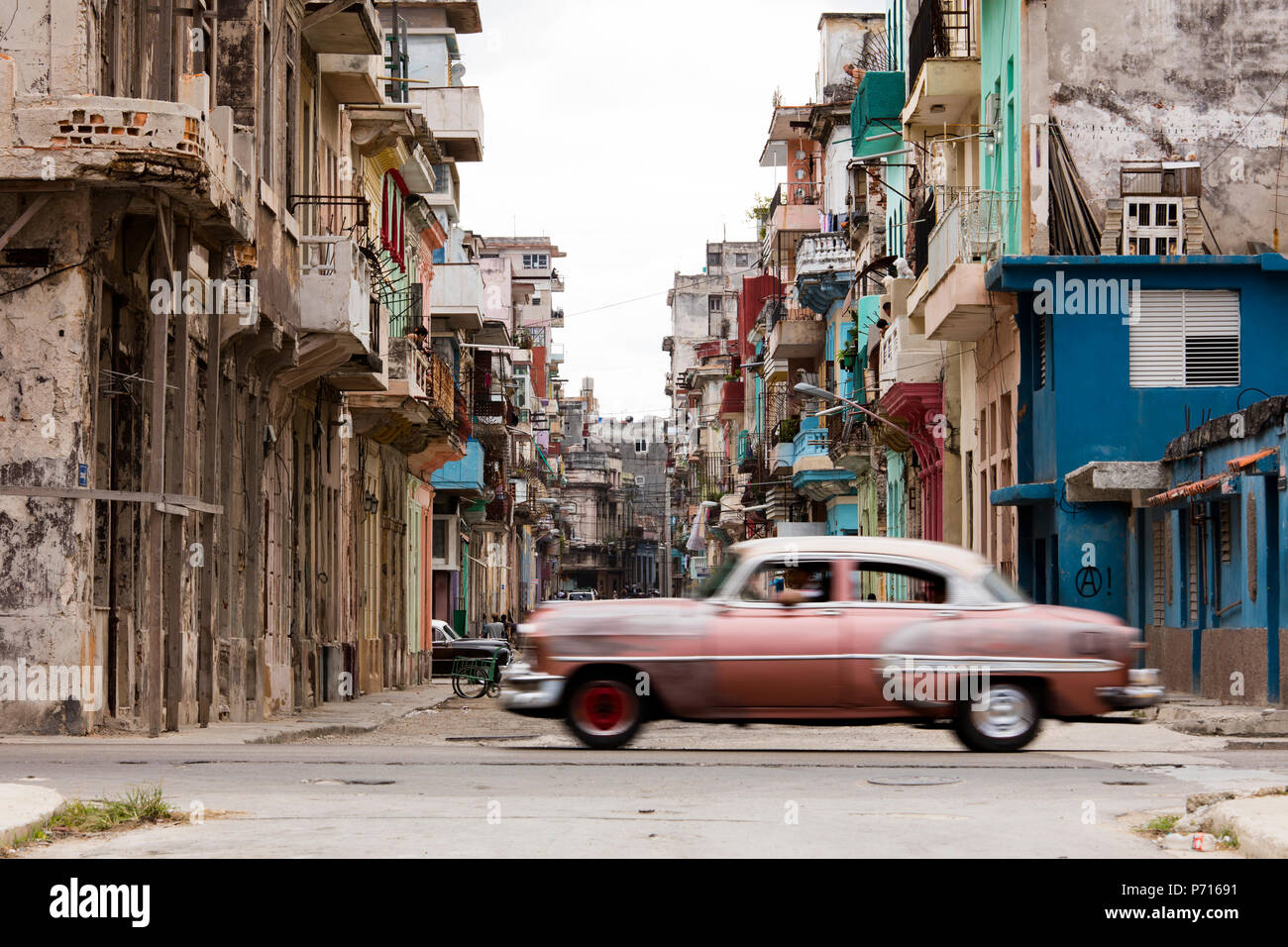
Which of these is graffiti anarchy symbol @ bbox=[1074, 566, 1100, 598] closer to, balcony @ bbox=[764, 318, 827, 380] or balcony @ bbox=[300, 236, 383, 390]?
balcony @ bbox=[300, 236, 383, 390]

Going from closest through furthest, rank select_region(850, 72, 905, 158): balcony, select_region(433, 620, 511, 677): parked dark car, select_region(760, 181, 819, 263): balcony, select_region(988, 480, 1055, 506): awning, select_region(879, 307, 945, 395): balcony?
select_region(988, 480, 1055, 506): awning
select_region(879, 307, 945, 395): balcony
select_region(433, 620, 511, 677): parked dark car
select_region(850, 72, 905, 158): balcony
select_region(760, 181, 819, 263): balcony

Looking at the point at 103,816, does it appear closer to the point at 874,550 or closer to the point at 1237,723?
the point at 874,550

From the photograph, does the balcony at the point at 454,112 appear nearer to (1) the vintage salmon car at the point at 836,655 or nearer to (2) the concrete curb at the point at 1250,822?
(1) the vintage salmon car at the point at 836,655

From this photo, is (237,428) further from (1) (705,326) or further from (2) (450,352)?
(1) (705,326)

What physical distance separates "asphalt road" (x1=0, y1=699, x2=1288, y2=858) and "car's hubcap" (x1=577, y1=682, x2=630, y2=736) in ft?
0.88

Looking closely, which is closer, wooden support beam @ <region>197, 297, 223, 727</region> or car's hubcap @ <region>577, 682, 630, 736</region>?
car's hubcap @ <region>577, 682, 630, 736</region>

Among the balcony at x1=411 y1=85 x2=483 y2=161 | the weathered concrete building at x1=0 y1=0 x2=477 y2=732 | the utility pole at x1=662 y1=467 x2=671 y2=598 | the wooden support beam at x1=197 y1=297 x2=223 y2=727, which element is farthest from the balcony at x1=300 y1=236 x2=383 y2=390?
the utility pole at x1=662 y1=467 x2=671 y2=598

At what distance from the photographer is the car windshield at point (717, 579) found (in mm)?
16484

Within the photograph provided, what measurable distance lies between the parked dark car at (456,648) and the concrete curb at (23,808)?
26244 mm

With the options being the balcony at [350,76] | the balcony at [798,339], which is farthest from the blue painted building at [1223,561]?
the balcony at [798,339]

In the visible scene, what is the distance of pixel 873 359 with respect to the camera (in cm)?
4928

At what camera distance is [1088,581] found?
29.0 m

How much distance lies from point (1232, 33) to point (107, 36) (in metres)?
18.5

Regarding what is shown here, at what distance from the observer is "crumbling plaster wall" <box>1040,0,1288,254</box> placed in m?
30.3
